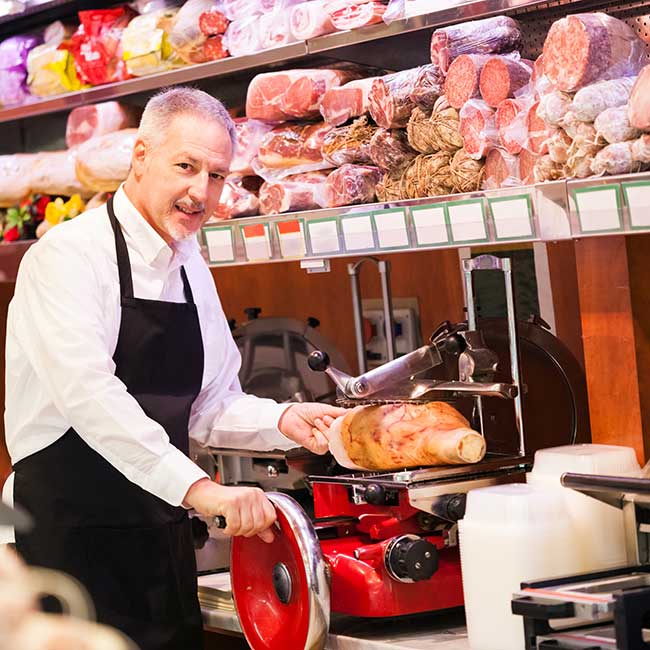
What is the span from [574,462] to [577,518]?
0.38ft

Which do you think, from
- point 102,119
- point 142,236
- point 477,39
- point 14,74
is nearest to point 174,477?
point 142,236

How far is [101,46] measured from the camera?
3.62 metres

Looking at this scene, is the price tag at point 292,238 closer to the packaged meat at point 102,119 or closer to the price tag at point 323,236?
the price tag at point 323,236

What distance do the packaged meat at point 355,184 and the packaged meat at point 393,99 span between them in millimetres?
115

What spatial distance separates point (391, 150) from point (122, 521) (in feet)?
3.40

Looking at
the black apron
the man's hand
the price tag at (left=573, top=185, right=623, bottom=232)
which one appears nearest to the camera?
the price tag at (left=573, top=185, right=623, bottom=232)

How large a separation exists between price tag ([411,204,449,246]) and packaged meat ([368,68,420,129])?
298 millimetres

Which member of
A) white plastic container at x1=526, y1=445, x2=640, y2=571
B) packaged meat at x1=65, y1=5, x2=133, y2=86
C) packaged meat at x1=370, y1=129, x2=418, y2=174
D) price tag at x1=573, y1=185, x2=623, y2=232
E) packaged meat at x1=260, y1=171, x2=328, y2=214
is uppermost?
packaged meat at x1=65, y1=5, x2=133, y2=86

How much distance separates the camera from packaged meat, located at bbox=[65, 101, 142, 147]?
143 inches

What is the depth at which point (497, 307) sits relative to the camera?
3.16 meters

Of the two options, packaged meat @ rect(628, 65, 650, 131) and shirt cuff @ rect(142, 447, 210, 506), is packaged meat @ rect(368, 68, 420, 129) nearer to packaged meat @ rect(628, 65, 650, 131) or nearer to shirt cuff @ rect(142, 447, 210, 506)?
packaged meat @ rect(628, 65, 650, 131)

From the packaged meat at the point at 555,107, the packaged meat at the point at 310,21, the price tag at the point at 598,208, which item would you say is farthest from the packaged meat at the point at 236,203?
the price tag at the point at 598,208

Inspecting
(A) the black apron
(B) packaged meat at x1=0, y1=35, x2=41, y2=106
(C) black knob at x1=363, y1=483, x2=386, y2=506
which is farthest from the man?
(B) packaged meat at x1=0, y1=35, x2=41, y2=106

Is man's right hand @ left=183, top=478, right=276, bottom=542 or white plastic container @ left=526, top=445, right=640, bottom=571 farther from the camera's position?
man's right hand @ left=183, top=478, right=276, bottom=542
